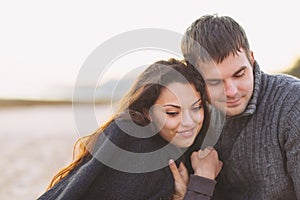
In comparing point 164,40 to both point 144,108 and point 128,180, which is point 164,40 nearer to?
point 144,108

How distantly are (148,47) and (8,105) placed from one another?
389 inches

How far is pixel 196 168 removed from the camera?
8.75 ft

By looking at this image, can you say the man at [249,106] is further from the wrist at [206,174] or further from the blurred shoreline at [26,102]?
the blurred shoreline at [26,102]

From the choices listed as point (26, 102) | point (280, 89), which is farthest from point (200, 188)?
point (26, 102)

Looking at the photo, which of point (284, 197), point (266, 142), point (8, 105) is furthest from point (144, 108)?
point (8, 105)

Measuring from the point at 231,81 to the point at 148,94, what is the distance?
0.40 metres

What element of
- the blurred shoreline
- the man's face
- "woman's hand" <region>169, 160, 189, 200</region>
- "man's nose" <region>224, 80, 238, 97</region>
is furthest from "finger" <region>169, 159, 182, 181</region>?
the blurred shoreline

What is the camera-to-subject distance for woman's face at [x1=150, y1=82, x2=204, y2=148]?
8.42 ft

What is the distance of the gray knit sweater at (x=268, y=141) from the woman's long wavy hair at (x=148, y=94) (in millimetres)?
180

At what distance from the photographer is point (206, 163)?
2672 millimetres

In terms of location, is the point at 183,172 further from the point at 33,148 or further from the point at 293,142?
the point at 33,148

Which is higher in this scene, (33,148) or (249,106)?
(249,106)

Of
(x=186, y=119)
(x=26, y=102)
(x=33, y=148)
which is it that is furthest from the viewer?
(x=26, y=102)

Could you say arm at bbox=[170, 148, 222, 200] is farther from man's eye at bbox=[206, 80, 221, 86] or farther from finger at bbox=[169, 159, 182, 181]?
man's eye at bbox=[206, 80, 221, 86]
